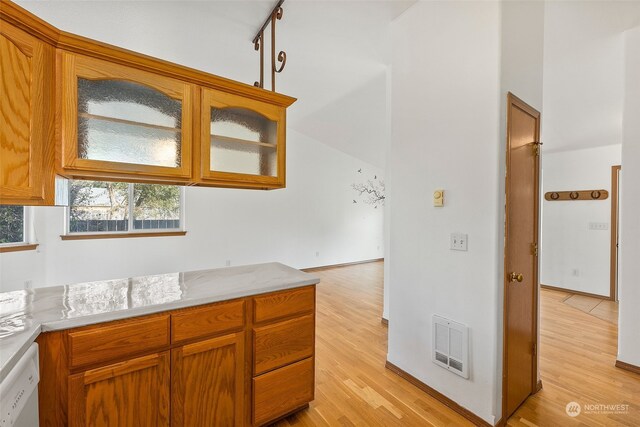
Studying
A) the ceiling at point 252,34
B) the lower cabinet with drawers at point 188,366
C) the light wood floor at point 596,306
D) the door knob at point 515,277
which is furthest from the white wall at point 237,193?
the light wood floor at point 596,306

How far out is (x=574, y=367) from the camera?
8.09 ft

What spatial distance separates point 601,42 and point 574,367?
2856mm

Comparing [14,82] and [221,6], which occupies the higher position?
[221,6]

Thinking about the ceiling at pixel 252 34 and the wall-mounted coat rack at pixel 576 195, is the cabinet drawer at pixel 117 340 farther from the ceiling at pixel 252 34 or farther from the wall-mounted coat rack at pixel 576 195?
the wall-mounted coat rack at pixel 576 195

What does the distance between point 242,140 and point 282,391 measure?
1.68 m

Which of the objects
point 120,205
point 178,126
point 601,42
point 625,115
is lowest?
point 120,205

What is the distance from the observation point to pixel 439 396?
2.05 metres

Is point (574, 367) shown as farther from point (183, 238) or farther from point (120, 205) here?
point (120, 205)

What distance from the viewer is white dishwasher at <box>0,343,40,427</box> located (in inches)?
33.9

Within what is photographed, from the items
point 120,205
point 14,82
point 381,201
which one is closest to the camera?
point 14,82

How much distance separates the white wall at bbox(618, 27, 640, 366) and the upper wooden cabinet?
2.98 m

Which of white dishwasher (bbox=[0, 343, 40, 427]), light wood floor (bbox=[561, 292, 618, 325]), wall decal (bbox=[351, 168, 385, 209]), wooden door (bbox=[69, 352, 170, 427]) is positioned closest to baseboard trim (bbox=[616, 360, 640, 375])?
light wood floor (bbox=[561, 292, 618, 325])

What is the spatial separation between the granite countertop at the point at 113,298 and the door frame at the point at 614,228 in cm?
504

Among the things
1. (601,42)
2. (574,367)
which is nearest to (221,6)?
(601,42)
